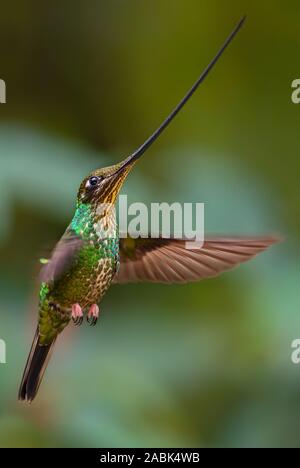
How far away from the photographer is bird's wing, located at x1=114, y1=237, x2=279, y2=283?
1034 millimetres

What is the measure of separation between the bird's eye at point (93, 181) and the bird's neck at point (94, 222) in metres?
0.03

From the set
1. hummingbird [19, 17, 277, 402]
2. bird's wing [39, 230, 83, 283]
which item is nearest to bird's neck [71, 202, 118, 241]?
hummingbird [19, 17, 277, 402]

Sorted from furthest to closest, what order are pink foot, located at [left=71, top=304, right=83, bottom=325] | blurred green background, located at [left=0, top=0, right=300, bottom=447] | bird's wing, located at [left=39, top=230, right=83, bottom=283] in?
blurred green background, located at [left=0, top=0, right=300, bottom=447], pink foot, located at [left=71, top=304, right=83, bottom=325], bird's wing, located at [left=39, top=230, right=83, bottom=283]

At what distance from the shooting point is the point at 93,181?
1.04 meters

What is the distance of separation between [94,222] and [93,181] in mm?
64

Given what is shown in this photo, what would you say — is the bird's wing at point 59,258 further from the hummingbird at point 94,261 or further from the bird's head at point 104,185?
the bird's head at point 104,185

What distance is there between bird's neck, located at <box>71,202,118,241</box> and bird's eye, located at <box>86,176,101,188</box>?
27 millimetres

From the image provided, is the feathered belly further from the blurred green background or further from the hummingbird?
the blurred green background

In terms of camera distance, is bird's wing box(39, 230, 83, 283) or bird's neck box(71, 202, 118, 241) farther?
bird's neck box(71, 202, 118, 241)

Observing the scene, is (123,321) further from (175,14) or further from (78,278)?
(175,14)

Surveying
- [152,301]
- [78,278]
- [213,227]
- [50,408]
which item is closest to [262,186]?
[213,227]

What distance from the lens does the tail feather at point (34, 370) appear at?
1008mm

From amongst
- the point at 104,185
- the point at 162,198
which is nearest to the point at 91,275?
the point at 104,185

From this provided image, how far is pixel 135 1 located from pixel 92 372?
46.0 inches
